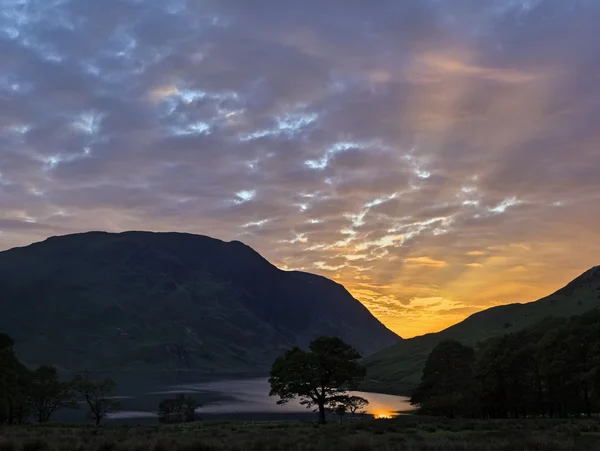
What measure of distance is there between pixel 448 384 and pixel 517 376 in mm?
10485

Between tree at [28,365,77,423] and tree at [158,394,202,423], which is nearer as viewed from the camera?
tree at [28,365,77,423]

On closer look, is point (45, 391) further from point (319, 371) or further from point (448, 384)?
point (448, 384)

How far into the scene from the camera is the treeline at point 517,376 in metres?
71.7

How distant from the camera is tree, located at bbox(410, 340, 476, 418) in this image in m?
76.6

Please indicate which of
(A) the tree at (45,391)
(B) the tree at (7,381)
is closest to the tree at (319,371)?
(B) the tree at (7,381)

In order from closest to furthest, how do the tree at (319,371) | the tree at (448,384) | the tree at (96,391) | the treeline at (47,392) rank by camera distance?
the tree at (319,371)
the tree at (448,384)
the treeline at (47,392)
the tree at (96,391)

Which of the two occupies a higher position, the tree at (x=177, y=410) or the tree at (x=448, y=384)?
the tree at (x=448, y=384)

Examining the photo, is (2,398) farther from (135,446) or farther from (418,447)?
(418,447)

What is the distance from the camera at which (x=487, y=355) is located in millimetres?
83938

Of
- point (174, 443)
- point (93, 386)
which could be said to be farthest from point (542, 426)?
point (93, 386)

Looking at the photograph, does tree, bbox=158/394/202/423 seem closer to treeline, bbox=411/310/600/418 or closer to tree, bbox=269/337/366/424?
treeline, bbox=411/310/600/418

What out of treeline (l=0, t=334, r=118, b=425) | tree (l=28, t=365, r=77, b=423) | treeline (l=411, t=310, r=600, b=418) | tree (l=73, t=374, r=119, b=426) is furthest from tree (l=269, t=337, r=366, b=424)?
tree (l=28, t=365, r=77, b=423)

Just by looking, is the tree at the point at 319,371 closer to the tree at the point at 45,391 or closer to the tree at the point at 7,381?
the tree at the point at 7,381

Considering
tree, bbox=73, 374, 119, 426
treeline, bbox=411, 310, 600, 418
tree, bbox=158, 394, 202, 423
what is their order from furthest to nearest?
tree, bbox=158, 394, 202, 423, tree, bbox=73, 374, 119, 426, treeline, bbox=411, 310, 600, 418
